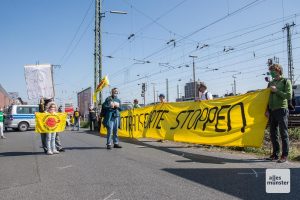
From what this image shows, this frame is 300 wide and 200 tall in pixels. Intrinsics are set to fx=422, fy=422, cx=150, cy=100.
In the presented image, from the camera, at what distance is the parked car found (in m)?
30.9

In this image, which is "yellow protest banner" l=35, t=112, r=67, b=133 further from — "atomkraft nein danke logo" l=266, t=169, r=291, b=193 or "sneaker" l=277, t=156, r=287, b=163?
"atomkraft nein danke logo" l=266, t=169, r=291, b=193

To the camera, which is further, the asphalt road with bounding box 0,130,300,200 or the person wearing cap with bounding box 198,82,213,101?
the person wearing cap with bounding box 198,82,213,101

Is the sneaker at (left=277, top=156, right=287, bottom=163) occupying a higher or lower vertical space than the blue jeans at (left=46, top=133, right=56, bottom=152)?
lower

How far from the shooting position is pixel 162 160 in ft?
30.1

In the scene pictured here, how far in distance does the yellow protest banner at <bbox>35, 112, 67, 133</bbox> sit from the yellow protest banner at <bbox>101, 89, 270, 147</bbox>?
3131 millimetres

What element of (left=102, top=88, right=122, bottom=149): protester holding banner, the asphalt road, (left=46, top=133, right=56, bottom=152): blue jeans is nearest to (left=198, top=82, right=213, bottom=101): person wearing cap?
the asphalt road

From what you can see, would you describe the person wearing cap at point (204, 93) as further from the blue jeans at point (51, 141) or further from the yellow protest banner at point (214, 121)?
the blue jeans at point (51, 141)

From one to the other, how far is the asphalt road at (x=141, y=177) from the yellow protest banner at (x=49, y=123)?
148 centimetres

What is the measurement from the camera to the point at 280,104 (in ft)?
27.4

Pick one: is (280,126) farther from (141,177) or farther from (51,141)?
(51,141)

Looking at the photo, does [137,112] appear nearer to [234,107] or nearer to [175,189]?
[234,107]

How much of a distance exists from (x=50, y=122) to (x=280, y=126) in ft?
21.3

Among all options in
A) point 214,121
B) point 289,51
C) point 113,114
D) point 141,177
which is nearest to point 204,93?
point 214,121

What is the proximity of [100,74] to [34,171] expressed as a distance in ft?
69.6
